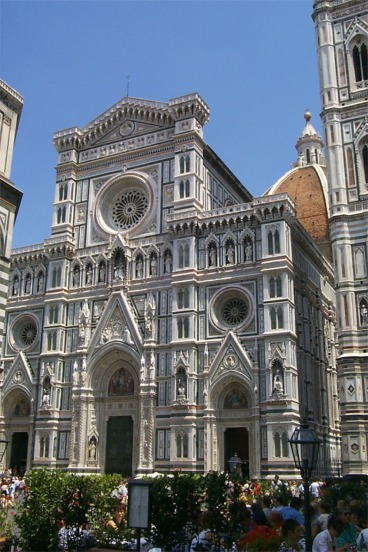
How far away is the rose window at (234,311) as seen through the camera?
33.3 metres

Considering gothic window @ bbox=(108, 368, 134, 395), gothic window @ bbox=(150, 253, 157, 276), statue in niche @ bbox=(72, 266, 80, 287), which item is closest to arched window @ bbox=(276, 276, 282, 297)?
gothic window @ bbox=(150, 253, 157, 276)

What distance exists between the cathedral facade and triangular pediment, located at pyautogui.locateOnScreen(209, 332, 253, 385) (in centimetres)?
6

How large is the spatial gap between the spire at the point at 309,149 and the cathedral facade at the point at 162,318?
120 ft

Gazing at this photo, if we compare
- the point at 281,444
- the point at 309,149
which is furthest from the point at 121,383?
the point at 309,149

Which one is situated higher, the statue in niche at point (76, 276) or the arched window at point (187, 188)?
the arched window at point (187, 188)

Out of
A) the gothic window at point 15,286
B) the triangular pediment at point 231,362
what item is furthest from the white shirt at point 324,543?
the gothic window at point 15,286

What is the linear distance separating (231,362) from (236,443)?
4.34 metres

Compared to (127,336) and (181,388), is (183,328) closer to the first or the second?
(181,388)

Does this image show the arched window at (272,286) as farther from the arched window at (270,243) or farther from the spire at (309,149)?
the spire at (309,149)

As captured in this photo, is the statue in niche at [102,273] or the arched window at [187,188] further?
the statue in niche at [102,273]

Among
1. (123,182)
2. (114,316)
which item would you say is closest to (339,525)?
(114,316)

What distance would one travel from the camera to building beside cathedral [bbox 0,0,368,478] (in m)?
31.1

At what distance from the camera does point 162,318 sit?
34906 millimetres

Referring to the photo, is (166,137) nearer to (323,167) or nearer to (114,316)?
(114,316)
